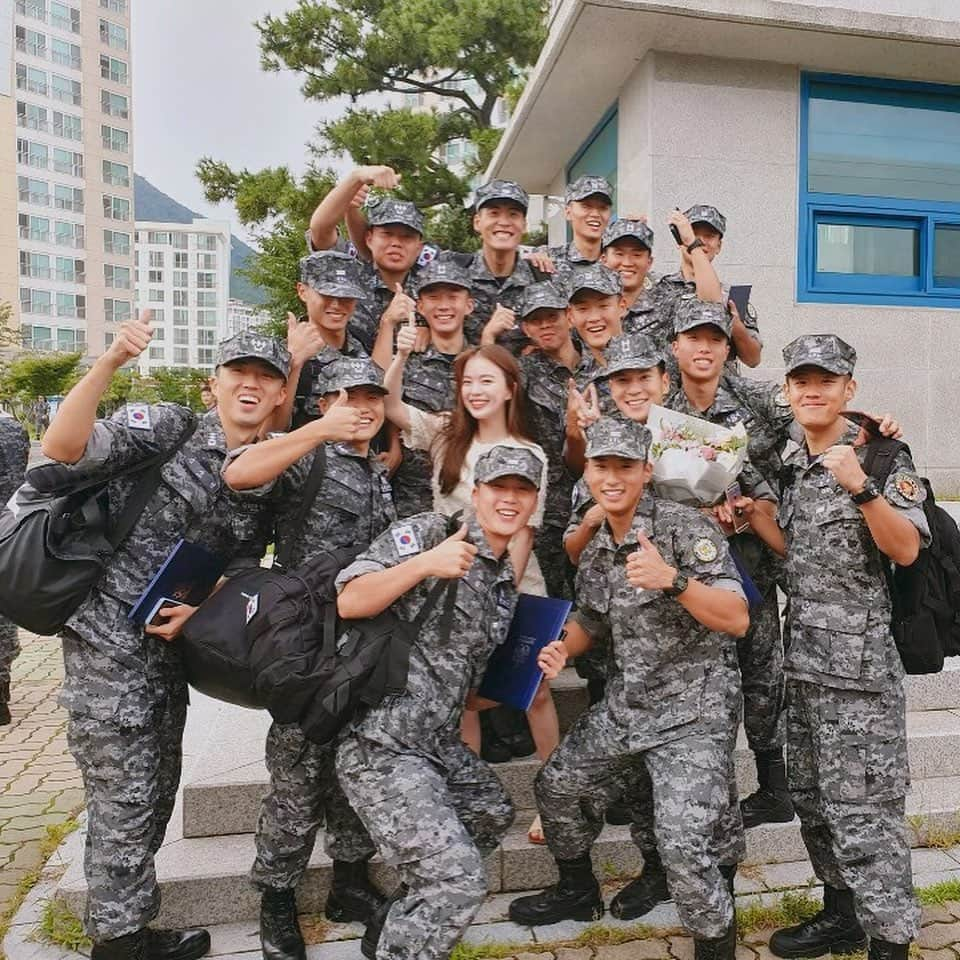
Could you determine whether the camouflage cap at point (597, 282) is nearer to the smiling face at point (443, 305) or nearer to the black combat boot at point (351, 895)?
the smiling face at point (443, 305)

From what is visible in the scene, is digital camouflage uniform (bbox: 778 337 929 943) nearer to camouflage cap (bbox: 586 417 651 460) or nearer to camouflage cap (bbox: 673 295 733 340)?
camouflage cap (bbox: 673 295 733 340)

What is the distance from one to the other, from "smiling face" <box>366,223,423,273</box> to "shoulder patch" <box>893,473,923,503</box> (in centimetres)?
250

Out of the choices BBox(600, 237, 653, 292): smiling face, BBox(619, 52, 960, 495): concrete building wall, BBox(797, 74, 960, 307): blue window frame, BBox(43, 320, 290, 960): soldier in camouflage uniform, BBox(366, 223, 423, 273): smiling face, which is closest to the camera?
BBox(43, 320, 290, 960): soldier in camouflage uniform

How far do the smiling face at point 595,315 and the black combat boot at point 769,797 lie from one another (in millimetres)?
2004

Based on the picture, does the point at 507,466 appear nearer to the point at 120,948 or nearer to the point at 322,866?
the point at 322,866

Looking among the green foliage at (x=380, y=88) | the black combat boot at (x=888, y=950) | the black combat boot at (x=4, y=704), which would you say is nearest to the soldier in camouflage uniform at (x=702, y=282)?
the black combat boot at (x=888, y=950)

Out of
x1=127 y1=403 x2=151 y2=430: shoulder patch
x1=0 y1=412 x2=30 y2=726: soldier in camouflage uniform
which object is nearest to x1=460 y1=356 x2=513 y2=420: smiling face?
x1=127 y1=403 x2=151 y2=430: shoulder patch

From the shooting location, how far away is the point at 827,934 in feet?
10.0

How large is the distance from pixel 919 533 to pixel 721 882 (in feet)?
4.33

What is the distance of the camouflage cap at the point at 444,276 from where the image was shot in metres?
3.71

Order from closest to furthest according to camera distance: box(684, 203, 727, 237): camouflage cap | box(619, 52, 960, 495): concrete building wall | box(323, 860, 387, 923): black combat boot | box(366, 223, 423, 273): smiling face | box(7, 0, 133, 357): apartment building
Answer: box(323, 860, 387, 923): black combat boot
box(366, 223, 423, 273): smiling face
box(684, 203, 727, 237): camouflage cap
box(619, 52, 960, 495): concrete building wall
box(7, 0, 133, 357): apartment building

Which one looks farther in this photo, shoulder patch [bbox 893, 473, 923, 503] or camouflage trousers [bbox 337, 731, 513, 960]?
shoulder patch [bbox 893, 473, 923, 503]

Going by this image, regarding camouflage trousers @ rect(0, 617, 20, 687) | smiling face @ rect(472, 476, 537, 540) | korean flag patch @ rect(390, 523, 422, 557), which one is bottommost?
camouflage trousers @ rect(0, 617, 20, 687)

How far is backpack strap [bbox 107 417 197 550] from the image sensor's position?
271 cm
